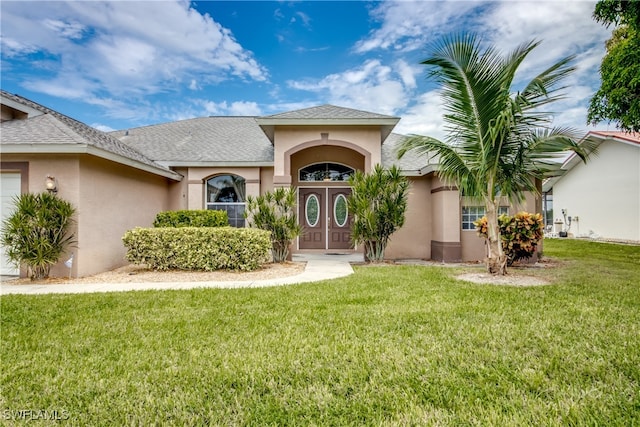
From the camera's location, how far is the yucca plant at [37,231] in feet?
23.8

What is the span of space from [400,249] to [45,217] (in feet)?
33.3

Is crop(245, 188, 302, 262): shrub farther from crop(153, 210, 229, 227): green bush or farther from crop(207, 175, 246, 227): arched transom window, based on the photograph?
crop(207, 175, 246, 227): arched transom window

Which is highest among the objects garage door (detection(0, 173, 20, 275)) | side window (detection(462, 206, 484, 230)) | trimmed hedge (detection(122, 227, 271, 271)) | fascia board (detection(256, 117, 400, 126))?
fascia board (detection(256, 117, 400, 126))

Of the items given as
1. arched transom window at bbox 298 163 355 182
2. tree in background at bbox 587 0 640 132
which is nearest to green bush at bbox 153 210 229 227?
arched transom window at bbox 298 163 355 182

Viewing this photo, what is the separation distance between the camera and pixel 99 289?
6598 mm

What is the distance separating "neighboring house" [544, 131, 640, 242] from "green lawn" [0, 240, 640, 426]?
15.6 metres

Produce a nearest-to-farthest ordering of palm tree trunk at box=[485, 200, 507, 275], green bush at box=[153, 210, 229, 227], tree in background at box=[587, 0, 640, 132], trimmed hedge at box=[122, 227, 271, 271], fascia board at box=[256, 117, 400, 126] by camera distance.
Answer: palm tree trunk at box=[485, 200, 507, 275], trimmed hedge at box=[122, 227, 271, 271], tree in background at box=[587, 0, 640, 132], green bush at box=[153, 210, 229, 227], fascia board at box=[256, 117, 400, 126]

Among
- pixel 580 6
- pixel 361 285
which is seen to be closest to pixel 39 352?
pixel 361 285

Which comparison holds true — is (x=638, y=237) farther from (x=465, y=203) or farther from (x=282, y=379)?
(x=282, y=379)

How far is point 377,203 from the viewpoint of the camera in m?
9.74

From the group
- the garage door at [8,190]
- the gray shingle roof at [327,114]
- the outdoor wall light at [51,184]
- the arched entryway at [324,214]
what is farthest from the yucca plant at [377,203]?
the garage door at [8,190]

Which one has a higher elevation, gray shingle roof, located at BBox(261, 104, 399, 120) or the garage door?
gray shingle roof, located at BBox(261, 104, 399, 120)

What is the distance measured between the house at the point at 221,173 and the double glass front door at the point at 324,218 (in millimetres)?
40

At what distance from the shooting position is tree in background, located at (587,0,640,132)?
29.1 ft
